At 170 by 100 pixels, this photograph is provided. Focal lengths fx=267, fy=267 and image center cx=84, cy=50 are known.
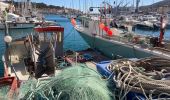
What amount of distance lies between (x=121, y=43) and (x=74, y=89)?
10.6 metres

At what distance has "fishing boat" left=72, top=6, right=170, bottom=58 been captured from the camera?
13.0 meters

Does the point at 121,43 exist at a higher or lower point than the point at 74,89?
lower

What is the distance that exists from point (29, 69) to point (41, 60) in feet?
3.42

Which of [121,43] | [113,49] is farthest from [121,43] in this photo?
[113,49]

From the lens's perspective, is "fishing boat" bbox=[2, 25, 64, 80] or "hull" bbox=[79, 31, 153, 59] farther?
"hull" bbox=[79, 31, 153, 59]

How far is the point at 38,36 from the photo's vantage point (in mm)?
13820

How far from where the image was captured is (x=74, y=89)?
16.4ft

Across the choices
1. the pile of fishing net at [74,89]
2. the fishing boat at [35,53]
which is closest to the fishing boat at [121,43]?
the fishing boat at [35,53]

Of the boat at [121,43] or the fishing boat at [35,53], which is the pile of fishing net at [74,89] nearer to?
the fishing boat at [35,53]

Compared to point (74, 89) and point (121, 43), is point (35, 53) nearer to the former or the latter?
point (121, 43)

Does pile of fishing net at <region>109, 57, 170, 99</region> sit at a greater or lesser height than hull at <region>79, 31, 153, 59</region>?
greater

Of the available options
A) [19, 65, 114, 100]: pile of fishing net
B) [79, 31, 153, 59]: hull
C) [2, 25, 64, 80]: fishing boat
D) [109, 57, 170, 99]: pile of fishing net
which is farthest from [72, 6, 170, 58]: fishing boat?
[19, 65, 114, 100]: pile of fishing net

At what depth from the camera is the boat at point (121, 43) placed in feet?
42.3

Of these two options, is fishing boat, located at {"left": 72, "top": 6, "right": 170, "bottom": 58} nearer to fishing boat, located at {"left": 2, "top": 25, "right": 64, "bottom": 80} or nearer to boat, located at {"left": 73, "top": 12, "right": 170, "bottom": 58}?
boat, located at {"left": 73, "top": 12, "right": 170, "bottom": 58}
